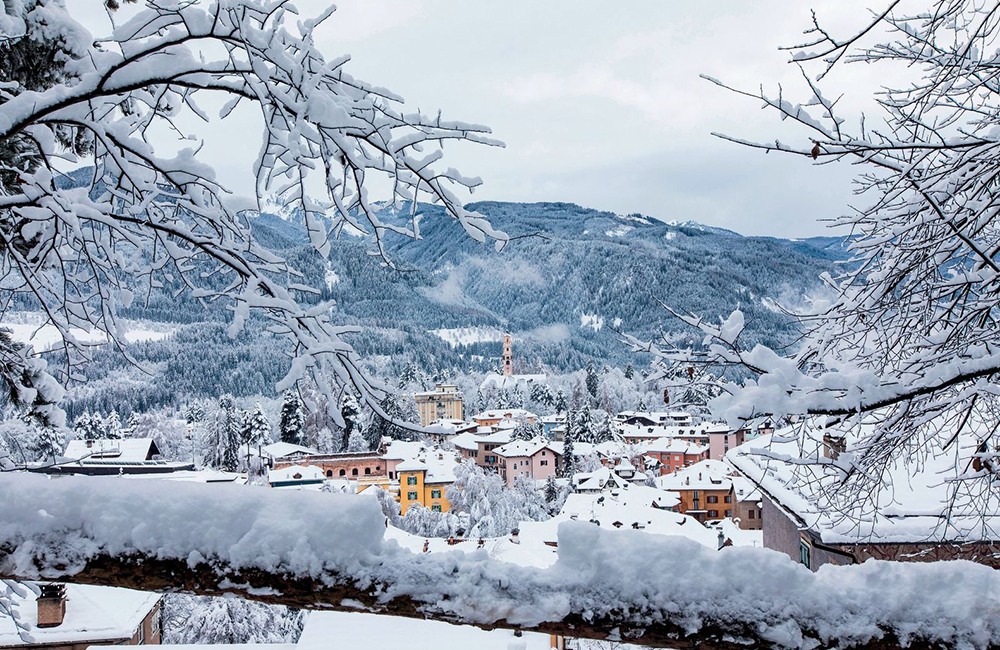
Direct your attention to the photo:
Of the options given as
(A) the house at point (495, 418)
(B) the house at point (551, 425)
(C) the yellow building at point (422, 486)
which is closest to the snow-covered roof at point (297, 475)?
(C) the yellow building at point (422, 486)

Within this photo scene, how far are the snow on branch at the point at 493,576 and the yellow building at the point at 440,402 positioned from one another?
271 ft

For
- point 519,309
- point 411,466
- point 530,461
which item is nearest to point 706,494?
point 530,461

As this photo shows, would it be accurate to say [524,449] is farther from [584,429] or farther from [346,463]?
[346,463]

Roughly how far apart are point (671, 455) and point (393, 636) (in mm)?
46591

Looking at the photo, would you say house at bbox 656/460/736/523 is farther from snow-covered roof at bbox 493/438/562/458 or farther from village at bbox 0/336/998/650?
snow-covered roof at bbox 493/438/562/458

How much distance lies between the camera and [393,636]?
11.2m

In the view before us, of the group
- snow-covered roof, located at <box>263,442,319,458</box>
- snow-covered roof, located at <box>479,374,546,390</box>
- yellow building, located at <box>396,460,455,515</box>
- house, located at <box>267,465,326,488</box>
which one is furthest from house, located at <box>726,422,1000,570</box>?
snow-covered roof, located at <box>479,374,546,390</box>

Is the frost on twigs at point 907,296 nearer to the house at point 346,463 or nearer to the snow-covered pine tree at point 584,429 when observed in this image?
the house at point 346,463

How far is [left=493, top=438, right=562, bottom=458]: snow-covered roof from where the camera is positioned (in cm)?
5184

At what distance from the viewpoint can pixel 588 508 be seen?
29.0 meters

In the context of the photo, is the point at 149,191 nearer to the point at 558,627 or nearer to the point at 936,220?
the point at 558,627

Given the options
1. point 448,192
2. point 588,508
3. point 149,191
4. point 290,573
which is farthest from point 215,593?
point 588,508

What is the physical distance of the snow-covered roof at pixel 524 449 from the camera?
170 feet

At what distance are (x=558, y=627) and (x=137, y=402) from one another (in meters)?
83.1
